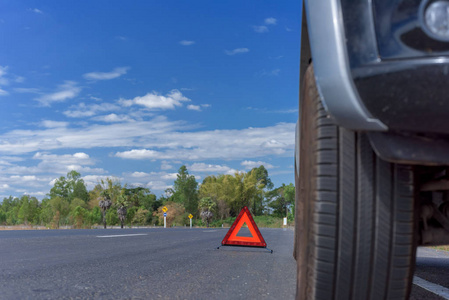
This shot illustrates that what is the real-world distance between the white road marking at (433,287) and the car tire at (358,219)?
1445mm

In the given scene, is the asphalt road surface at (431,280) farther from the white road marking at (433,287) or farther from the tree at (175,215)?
the tree at (175,215)

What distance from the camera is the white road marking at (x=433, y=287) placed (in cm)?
279

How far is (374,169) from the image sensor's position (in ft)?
5.05

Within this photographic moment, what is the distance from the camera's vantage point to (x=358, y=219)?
153cm

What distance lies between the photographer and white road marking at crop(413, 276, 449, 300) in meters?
2.79

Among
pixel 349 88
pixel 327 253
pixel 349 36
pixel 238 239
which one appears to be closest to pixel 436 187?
pixel 327 253

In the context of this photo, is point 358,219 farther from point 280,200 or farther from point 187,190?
point 280,200

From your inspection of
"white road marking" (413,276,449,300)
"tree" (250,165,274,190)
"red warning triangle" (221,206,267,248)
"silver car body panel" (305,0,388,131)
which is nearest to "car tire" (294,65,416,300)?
"silver car body panel" (305,0,388,131)

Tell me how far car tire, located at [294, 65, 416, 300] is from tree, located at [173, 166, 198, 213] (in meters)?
80.5

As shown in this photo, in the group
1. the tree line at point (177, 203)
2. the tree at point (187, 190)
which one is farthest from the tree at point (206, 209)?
the tree at point (187, 190)

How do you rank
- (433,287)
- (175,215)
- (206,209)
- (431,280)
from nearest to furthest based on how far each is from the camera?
(433,287) → (431,280) → (206,209) → (175,215)

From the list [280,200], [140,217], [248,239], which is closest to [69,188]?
[140,217]

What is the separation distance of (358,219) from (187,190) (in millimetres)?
81331

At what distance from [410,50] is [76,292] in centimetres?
232
